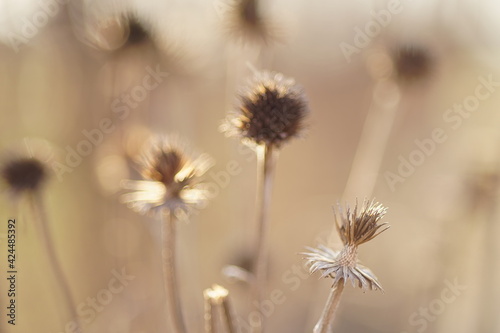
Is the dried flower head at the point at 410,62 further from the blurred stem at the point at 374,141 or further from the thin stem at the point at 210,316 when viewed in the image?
the thin stem at the point at 210,316

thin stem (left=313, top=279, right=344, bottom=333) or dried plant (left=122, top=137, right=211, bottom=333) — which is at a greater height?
dried plant (left=122, top=137, right=211, bottom=333)

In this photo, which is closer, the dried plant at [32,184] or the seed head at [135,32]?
the dried plant at [32,184]

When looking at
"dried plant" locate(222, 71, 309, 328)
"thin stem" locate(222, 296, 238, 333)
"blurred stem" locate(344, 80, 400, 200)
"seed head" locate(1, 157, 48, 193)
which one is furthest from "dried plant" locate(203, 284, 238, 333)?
"blurred stem" locate(344, 80, 400, 200)

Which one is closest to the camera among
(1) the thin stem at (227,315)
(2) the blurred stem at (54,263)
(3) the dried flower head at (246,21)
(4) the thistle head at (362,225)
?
(4) the thistle head at (362,225)

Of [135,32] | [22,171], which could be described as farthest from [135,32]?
[22,171]

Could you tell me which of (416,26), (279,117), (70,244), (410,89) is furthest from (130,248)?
(416,26)

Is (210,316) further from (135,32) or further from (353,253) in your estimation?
(135,32)

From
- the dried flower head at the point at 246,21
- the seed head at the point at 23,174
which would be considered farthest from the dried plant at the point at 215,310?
the dried flower head at the point at 246,21

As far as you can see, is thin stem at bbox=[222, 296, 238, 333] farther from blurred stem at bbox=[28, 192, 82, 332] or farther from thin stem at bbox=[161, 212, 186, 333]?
blurred stem at bbox=[28, 192, 82, 332]
